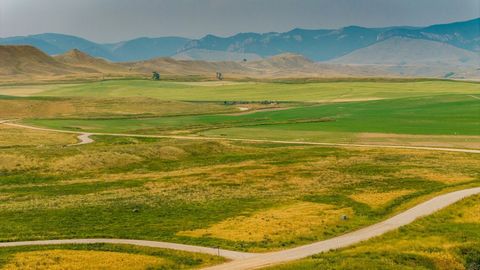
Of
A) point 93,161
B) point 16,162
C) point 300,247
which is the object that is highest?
point 300,247

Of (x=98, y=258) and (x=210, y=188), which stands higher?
(x=98, y=258)

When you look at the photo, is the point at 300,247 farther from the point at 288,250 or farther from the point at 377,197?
the point at 377,197

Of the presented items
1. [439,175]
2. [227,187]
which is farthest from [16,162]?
[439,175]

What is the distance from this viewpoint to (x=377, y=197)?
8044 cm

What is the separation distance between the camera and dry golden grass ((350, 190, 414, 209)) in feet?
251

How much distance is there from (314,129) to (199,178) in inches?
3141

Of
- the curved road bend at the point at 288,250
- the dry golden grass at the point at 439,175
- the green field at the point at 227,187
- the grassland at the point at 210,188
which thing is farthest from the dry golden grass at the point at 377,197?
the dry golden grass at the point at 439,175

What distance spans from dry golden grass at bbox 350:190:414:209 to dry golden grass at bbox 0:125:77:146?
86.7m

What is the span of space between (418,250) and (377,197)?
1051 inches

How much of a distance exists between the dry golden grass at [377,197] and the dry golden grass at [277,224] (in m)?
5.69

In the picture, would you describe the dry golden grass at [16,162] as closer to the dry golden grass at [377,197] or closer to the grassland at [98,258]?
the grassland at [98,258]

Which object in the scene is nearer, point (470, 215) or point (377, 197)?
point (470, 215)

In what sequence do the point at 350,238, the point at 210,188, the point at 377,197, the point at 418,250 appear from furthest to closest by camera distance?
the point at 210,188
the point at 377,197
the point at 350,238
the point at 418,250

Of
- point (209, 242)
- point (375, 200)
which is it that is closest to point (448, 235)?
point (375, 200)
